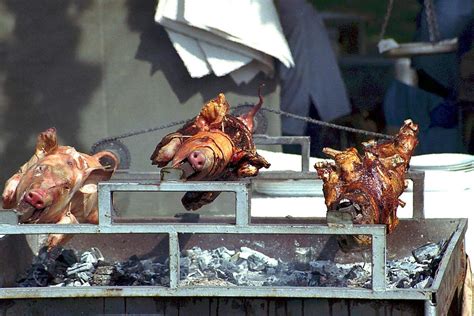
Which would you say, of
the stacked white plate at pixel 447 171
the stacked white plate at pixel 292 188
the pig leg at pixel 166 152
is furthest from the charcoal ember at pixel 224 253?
the stacked white plate at pixel 447 171

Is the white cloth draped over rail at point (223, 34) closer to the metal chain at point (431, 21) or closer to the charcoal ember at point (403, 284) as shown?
the metal chain at point (431, 21)

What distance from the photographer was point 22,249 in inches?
A: 165

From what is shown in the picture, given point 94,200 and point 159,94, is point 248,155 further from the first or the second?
point 159,94

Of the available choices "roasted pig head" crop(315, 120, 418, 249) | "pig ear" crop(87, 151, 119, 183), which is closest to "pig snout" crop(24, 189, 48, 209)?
"pig ear" crop(87, 151, 119, 183)

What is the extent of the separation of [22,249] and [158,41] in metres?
2.93

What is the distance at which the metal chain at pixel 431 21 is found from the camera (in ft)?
25.5

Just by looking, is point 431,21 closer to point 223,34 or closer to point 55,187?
point 223,34

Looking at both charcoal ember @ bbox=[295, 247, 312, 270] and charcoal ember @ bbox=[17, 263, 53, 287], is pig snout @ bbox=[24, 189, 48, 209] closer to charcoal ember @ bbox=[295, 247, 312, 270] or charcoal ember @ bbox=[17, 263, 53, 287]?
charcoal ember @ bbox=[17, 263, 53, 287]

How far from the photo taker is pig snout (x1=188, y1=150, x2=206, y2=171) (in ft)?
12.3

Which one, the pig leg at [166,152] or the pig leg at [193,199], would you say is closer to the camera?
the pig leg at [166,152]

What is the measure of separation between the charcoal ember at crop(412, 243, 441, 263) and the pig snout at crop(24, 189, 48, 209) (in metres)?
1.43

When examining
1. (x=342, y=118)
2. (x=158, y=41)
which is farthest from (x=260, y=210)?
(x=342, y=118)

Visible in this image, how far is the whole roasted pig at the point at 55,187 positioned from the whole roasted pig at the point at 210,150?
0.29 metres

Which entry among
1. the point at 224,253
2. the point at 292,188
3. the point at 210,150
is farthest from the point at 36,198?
the point at 292,188
